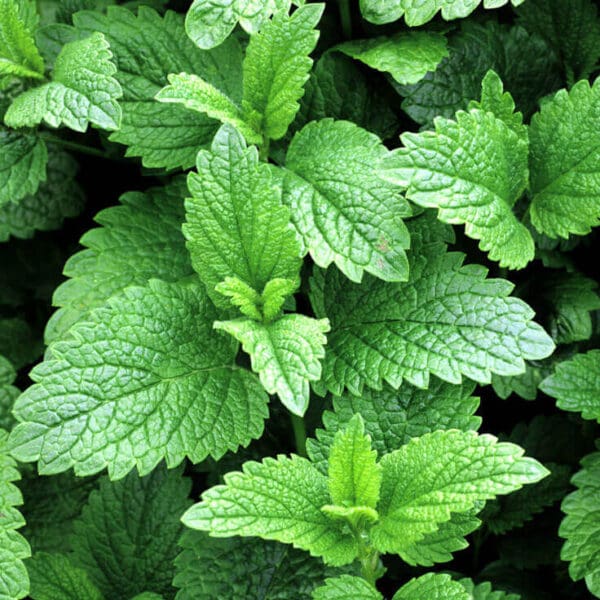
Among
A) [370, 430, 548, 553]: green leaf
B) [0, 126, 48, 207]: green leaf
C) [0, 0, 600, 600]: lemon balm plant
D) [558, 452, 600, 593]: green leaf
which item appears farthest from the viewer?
[0, 126, 48, 207]: green leaf

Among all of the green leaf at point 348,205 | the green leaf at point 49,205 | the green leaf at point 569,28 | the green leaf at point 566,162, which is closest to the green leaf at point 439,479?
the green leaf at point 348,205

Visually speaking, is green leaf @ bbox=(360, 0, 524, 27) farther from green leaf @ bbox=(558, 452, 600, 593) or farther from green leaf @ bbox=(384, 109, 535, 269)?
green leaf @ bbox=(558, 452, 600, 593)

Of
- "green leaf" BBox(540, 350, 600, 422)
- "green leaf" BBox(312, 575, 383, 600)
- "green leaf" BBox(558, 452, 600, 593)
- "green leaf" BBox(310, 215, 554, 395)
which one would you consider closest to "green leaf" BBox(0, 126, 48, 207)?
"green leaf" BBox(310, 215, 554, 395)

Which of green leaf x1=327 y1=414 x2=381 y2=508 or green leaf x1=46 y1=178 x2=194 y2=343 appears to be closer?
green leaf x1=327 y1=414 x2=381 y2=508

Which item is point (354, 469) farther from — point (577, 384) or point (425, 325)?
point (577, 384)

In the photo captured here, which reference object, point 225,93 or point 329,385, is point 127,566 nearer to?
point 329,385

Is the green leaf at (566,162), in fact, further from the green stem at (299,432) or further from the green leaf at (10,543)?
the green leaf at (10,543)
